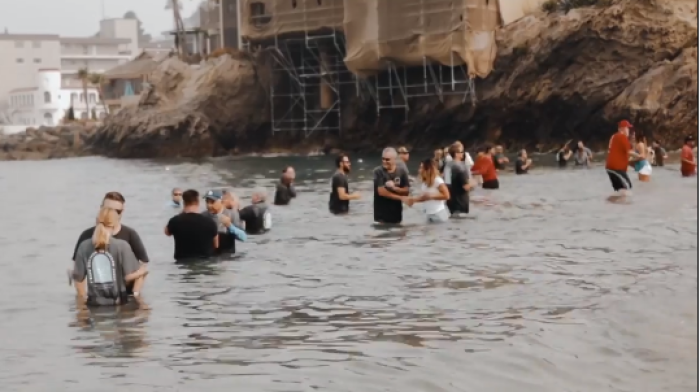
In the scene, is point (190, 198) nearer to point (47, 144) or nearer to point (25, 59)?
point (47, 144)

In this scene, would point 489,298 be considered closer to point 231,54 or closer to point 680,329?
point 680,329

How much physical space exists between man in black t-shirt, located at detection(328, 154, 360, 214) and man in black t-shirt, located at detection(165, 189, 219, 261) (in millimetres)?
6999

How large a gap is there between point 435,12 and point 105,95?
7327 cm

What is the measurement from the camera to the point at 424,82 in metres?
71.3

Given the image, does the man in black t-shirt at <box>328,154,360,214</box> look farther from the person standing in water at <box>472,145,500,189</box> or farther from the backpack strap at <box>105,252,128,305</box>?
the backpack strap at <box>105,252,128,305</box>

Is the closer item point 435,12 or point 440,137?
point 435,12

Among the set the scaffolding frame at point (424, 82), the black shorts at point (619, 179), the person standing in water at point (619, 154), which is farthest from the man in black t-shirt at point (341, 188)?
the scaffolding frame at point (424, 82)

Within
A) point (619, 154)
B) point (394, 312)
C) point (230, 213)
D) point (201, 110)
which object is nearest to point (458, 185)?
point (619, 154)

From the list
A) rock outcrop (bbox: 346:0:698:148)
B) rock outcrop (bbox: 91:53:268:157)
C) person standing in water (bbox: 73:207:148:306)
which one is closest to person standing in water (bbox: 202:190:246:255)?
person standing in water (bbox: 73:207:148:306)

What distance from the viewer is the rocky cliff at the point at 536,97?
61.1 m

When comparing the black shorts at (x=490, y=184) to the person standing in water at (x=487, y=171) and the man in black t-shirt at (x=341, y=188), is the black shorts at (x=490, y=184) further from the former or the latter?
the man in black t-shirt at (x=341, y=188)

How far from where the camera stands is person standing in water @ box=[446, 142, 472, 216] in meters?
22.9

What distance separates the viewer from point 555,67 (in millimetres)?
66812

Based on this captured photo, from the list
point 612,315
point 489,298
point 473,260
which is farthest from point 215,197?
point 612,315
